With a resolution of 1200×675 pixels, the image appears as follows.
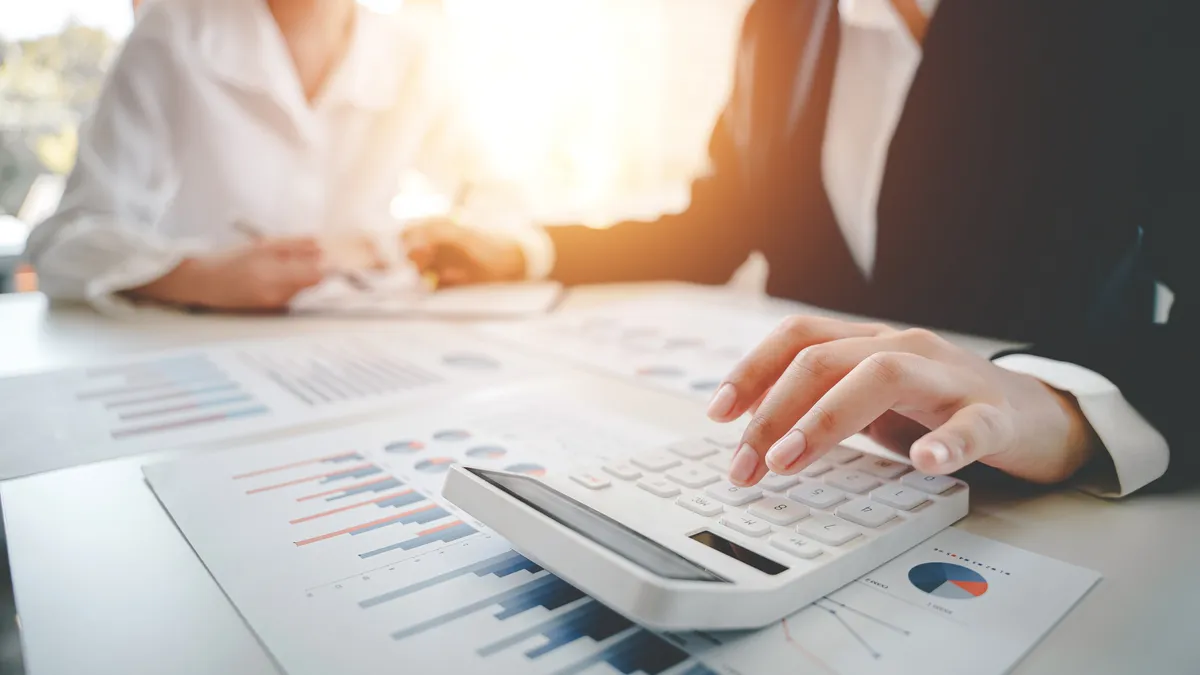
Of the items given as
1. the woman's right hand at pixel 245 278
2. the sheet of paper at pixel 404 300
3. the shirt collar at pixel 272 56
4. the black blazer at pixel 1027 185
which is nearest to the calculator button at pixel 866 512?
the black blazer at pixel 1027 185

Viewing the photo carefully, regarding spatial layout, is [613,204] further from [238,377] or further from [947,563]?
[947,563]

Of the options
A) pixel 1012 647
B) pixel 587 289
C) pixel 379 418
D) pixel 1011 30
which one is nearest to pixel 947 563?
pixel 1012 647

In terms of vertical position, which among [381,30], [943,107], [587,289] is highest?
[381,30]

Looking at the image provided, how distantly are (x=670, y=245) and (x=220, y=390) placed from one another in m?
0.70

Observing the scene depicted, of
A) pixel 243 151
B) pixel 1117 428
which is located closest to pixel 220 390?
pixel 1117 428

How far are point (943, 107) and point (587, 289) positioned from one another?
0.51 meters

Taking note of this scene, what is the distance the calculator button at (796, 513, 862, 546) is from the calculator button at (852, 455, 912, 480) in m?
0.06

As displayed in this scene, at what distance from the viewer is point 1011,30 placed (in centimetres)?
70

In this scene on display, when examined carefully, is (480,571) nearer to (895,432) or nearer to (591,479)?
(591,479)

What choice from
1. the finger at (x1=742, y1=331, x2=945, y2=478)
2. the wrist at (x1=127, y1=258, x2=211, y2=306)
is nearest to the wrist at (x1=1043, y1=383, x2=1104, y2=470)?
the finger at (x1=742, y1=331, x2=945, y2=478)

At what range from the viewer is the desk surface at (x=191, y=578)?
0.89ft

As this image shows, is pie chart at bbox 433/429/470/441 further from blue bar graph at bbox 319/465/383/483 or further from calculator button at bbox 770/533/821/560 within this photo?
calculator button at bbox 770/533/821/560

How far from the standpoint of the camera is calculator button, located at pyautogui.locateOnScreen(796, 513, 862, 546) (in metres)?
0.32

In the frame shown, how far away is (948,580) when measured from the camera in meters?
0.32
